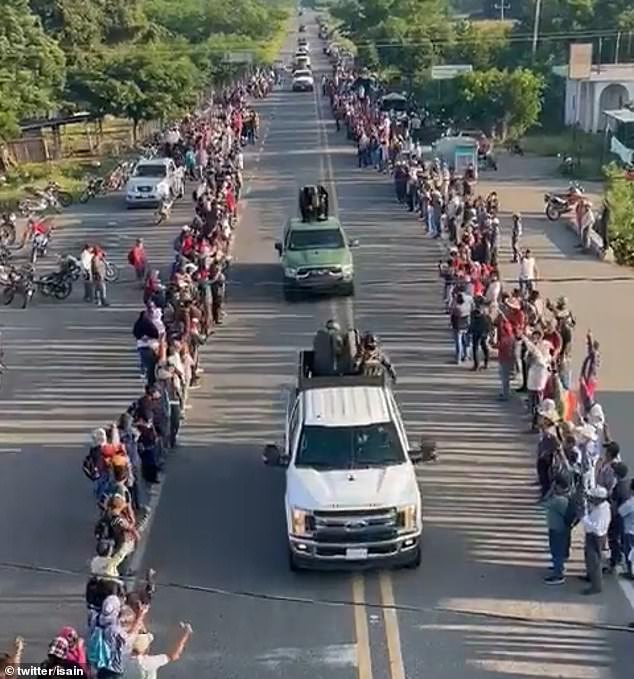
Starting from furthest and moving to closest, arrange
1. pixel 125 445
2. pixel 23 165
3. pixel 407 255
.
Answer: pixel 23 165, pixel 407 255, pixel 125 445

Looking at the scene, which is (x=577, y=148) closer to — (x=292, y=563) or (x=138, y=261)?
(x=138, y=261)

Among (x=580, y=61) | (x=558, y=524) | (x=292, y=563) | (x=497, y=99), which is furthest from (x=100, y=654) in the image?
(x=580, y=61)

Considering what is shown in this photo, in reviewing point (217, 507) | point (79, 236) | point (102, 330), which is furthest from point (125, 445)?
point (79, 236)

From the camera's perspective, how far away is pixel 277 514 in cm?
1655

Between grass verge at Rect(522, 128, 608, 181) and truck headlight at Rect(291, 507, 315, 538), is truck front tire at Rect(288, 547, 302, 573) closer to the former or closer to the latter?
truck headlight at Rect(291, 507, 315, 538)

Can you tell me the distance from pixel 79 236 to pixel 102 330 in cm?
1219

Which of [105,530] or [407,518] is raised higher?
[105,530]

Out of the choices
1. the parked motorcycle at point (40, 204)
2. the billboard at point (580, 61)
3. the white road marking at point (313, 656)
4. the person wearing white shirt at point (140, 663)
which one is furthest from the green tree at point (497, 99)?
the person wearing white shirt at point (140, 663)

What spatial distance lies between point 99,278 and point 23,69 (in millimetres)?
24030

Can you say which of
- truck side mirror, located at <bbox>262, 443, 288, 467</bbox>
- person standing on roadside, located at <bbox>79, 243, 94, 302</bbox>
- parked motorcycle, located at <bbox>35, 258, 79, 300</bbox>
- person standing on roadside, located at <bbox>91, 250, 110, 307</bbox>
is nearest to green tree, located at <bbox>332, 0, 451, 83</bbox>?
parked motorcycle, located at <bbox>35, 258, 79, 300</bbox>

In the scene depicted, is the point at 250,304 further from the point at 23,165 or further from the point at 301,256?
the point at 23,165

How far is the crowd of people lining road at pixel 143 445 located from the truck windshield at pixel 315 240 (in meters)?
1.53

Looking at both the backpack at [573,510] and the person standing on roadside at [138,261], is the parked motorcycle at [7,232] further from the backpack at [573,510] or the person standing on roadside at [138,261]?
the backpack at [573,510]

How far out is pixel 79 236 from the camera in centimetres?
3841
